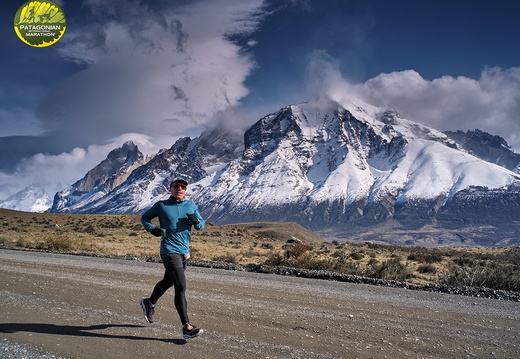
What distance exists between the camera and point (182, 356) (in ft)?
21.3

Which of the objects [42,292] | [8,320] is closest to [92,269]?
[42,292]

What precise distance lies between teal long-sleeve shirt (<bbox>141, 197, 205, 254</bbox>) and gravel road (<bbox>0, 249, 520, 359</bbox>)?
5.29 ft

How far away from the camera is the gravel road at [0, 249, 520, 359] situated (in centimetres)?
686

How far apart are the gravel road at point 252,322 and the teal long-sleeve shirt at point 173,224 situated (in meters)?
1.61

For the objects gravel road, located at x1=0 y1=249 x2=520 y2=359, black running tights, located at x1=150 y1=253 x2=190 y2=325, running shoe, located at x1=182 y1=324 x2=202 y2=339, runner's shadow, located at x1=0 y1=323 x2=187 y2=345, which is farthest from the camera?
black running tights, located at x1=150 y1=253 x2=190 y2=325

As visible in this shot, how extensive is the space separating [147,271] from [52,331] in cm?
952

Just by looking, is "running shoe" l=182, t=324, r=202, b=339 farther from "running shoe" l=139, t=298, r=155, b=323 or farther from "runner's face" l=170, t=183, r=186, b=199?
"runner's face" l=170, t=183, r=186, b=199

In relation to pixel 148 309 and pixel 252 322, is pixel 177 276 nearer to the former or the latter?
pixel 148 309

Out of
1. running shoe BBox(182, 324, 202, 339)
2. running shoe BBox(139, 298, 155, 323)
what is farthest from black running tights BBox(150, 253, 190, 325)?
running shoe BBox(139, 298, 155, 323)

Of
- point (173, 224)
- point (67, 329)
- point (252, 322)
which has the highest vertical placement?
point (173, 224)

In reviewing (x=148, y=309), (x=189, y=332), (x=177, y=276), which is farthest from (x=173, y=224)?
(x=189, y=332)

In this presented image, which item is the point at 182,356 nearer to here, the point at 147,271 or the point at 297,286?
the point at 297,286

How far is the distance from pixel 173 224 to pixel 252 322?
2.75m

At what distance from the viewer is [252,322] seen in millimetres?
8617
